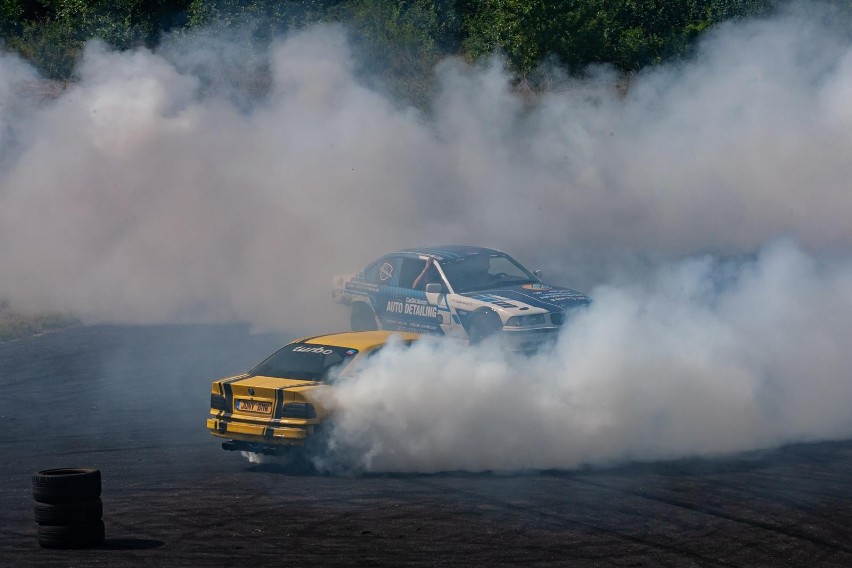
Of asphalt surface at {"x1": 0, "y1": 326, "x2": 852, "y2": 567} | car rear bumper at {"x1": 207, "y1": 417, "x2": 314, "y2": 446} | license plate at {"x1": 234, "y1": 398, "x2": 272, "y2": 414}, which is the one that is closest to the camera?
asphalt surface at {"x1": 0, "y1": 326, "x2": 852, "y2": 567}

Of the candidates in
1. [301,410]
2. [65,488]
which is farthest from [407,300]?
[65,488]

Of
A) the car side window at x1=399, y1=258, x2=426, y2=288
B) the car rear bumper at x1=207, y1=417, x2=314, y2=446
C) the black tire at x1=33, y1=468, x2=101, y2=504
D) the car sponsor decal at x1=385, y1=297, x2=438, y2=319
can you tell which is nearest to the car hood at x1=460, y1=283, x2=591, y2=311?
the car sponsor decal at x1=385, y1=297, x2=438, y2=319

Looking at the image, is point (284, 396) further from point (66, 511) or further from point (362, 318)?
point (362, 318)

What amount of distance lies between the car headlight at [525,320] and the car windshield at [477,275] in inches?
43.3

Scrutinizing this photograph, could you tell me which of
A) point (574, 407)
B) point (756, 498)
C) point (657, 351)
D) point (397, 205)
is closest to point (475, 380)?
point (574, 407)

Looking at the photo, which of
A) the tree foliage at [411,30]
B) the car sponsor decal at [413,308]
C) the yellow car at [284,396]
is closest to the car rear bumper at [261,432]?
the yellow car at [284,396]

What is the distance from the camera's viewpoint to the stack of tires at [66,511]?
799 centimetres

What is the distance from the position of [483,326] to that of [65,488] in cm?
733

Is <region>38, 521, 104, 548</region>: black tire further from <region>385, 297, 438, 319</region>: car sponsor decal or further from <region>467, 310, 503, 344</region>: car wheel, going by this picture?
<region>385, 297, 438, 319</region>: car sponsor decal

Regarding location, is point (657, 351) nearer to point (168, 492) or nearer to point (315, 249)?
point (168, 492)

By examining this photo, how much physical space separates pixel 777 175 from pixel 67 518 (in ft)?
65.6

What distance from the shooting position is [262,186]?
71.1ft

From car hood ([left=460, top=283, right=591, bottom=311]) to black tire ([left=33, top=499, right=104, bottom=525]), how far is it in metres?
7.38

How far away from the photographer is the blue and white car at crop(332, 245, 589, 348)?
1433 centimetres
